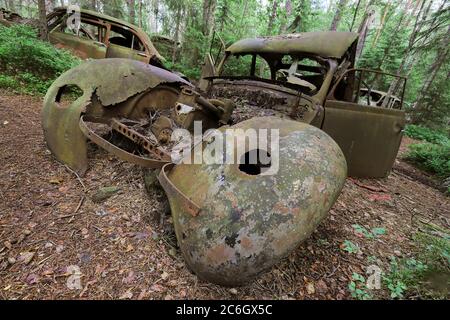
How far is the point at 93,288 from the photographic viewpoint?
1.90 metres

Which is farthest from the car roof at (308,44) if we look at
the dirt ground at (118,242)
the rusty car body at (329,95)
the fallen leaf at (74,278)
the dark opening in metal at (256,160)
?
the fallen leaf at (74,278)

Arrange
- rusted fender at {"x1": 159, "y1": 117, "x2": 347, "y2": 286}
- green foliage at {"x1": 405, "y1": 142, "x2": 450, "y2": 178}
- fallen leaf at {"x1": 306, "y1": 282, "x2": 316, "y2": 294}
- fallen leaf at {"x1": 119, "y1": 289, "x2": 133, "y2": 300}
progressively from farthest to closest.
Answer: green foliage at {"x1": 405, "y1": 142, "x2": 450, "y2": 178} < fallen leaf at {"x1": 306, "y1": 282, "x2": 316, "y2": 294} < fallen leaf at {"x1": 119, "y1": 289, "x2": 133, "y2": 300} < rusted fender at {"x1": 159, "y1": 117, "x2": 347, "y2": 286}

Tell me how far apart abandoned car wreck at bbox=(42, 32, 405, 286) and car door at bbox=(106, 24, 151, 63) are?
3.50 m

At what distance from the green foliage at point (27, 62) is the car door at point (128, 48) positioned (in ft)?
3.78

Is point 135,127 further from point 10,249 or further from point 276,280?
point 276,280

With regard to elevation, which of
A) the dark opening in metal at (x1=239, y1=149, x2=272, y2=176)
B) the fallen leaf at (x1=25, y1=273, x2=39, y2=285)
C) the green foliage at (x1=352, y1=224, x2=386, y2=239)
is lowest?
the fallen leaf at (x1=25, y1=273, x2=39, y2=285)

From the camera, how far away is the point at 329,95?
3350 mm

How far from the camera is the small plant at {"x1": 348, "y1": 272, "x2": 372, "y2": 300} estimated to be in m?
2.12

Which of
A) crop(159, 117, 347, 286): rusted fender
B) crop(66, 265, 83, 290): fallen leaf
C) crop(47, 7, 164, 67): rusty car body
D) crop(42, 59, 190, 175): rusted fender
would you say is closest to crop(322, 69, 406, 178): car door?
crop(159, 117, 347, 286): rusted fender

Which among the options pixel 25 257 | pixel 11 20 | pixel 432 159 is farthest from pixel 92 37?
pixel 432 159

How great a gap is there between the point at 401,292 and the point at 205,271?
154 centimetres

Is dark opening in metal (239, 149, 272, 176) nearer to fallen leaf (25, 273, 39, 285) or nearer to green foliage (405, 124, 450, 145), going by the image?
fallen leaf (25, 273, 39, 285)

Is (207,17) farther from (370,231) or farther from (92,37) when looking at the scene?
(370,231)

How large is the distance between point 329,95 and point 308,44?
691mm
